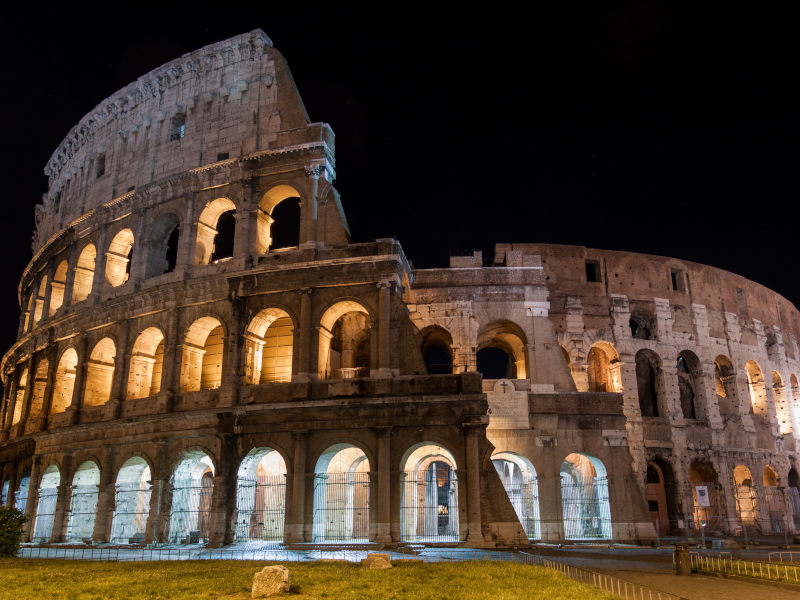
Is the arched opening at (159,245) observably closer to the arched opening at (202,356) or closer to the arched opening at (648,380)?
the arched opening at (202,356)

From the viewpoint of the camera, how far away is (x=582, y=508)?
23266 mm

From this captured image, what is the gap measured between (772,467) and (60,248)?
32894mm

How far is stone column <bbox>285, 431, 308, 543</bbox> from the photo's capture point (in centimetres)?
1820

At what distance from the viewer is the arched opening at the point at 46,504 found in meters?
23.8

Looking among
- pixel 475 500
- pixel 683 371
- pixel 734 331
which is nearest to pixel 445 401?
pixel 475 500

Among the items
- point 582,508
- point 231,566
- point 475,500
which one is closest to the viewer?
point 231,566

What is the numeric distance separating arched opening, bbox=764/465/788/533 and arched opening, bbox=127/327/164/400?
24350 mm

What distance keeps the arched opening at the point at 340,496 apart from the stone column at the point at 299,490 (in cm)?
37

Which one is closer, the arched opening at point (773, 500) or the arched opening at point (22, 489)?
the arched opening at point (22, 489)

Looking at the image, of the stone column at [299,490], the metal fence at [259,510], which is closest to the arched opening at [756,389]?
the stone column at [299,490]

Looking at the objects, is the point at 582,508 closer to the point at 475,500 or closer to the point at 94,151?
the point at 475,500

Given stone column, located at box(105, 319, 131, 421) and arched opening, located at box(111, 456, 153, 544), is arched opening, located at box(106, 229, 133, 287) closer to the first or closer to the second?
stone column, located at box(105, 319, 131, 421)

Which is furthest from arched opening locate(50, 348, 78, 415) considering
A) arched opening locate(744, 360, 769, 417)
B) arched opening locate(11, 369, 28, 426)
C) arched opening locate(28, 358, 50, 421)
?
arched opening locate(744, 360, 769, 417)

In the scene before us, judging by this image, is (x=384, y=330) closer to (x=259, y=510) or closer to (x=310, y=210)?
(x=310, y=210)
